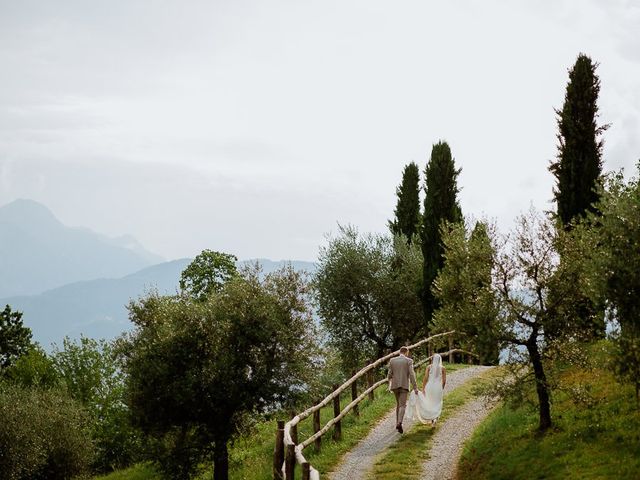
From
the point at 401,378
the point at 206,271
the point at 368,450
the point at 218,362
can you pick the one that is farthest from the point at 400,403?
the point at 206,271

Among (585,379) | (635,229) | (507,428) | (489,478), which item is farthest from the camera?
(585,379)

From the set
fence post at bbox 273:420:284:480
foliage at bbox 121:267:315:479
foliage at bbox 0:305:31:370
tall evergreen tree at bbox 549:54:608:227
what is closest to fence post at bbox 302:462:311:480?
fence post at bbox 273:420:284:480

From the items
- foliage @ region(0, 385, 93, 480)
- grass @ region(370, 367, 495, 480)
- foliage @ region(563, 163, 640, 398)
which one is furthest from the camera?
foliage @ region(0, 385, 93, 480)

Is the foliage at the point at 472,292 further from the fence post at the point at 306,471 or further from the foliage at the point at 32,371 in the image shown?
the foliage at the point at 32,371

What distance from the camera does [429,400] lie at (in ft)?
70.7

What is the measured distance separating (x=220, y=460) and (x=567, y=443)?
1402 centimetres

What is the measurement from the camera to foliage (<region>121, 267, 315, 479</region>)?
24.2 meters

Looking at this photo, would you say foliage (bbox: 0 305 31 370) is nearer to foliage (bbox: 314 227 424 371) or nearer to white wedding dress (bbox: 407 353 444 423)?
foliage (bbox: 314 227 424 371)

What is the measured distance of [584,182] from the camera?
32.1 metres

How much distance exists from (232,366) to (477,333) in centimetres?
1001

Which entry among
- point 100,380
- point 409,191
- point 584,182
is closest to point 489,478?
point 584,182

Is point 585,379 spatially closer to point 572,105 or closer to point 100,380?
point 572,105

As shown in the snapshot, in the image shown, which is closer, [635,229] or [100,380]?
[635,229]

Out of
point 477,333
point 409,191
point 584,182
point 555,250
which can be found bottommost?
point 477,333
